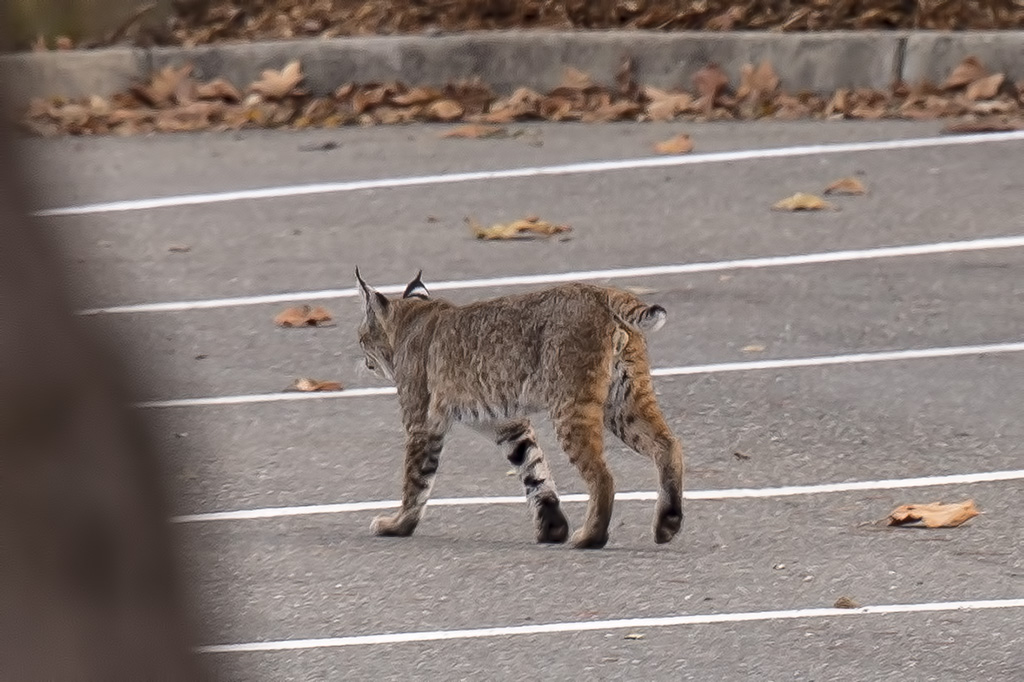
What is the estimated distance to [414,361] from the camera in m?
6.06

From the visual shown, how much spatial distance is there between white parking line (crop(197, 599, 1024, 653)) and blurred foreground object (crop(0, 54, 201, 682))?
398cm

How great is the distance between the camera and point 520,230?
380 inches

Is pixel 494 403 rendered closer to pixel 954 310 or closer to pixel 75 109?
pixel 954 310

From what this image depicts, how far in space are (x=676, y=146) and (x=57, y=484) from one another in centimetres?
1007

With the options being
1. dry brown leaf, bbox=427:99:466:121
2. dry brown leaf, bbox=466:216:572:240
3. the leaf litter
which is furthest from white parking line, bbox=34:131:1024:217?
dry brown leaf, bbox=427:99:466:121

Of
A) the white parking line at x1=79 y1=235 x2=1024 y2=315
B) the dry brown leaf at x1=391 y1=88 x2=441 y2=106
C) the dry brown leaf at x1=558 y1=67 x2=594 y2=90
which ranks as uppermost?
the white parking line at x1=79 y1=235 x2=1024 y2=315

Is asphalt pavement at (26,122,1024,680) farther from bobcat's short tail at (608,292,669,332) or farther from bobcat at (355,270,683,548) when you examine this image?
bobcat's short tail at (608,292,669,332)

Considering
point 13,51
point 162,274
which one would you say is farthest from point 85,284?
point 162,274

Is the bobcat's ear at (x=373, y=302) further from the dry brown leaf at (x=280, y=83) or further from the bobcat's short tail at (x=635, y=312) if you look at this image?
the dry brown leaf at (x=280, y=83)

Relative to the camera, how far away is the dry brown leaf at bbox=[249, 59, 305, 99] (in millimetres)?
12352

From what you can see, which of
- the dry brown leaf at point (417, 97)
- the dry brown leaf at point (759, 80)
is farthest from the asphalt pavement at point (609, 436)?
the dry brown leaf at point (759, 80)

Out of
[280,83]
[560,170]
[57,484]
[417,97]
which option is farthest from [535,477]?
[280,83]

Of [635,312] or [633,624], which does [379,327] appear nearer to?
[635,312]

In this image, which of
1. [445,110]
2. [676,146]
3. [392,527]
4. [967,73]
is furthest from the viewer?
[445,110]
